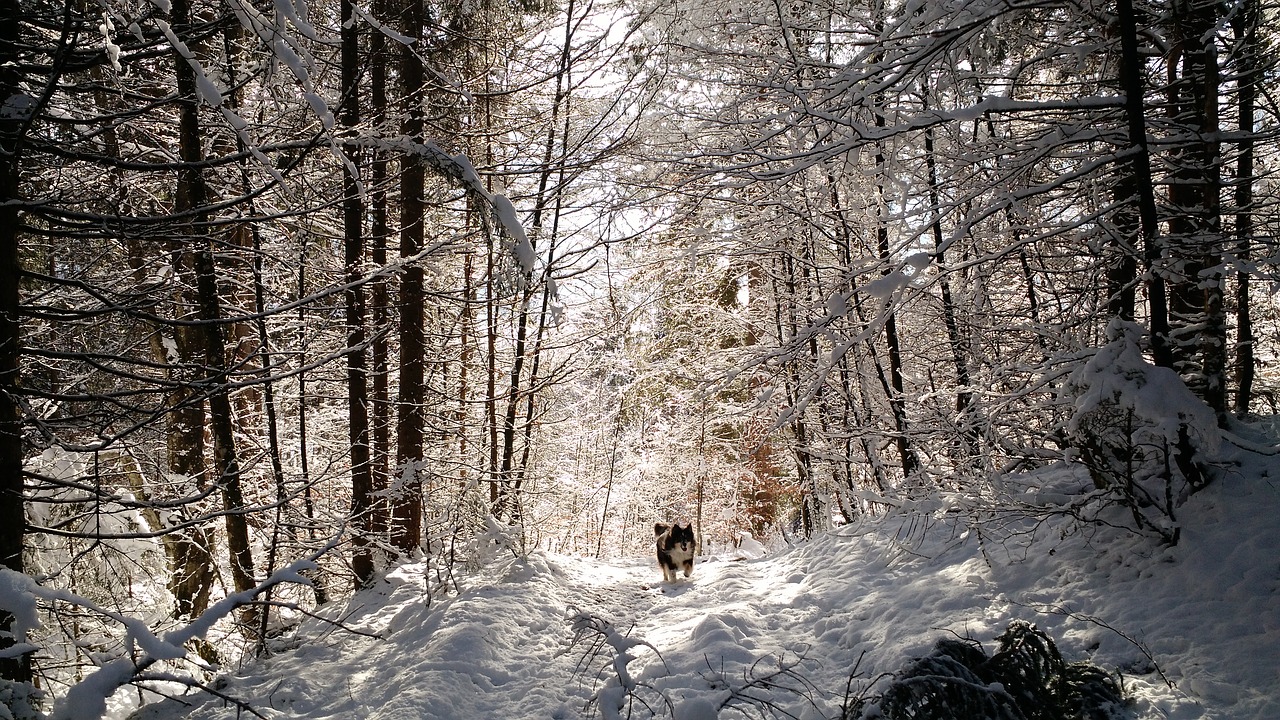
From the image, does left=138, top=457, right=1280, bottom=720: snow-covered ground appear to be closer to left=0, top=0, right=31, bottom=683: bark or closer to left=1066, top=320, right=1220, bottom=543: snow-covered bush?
left=1066, top=320, right=1220, bottom=543: snow-covered bush

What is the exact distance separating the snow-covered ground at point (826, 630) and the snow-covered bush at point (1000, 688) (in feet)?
1.32

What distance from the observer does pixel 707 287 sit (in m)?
13.9

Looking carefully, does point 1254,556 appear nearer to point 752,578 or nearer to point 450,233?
point 752,578

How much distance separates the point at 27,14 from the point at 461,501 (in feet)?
19.1

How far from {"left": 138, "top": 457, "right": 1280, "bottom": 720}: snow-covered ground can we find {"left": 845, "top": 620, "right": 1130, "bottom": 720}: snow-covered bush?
40 cm

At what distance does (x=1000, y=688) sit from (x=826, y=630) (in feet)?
12.0

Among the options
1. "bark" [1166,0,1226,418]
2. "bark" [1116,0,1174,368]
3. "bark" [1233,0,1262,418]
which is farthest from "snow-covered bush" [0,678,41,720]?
"bark" [1233,0,1262,418]

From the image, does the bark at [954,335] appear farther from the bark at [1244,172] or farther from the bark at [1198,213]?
the bark at [1244,172]

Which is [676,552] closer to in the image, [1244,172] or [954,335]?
[954,335]

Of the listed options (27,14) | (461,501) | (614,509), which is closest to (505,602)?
(461,501)

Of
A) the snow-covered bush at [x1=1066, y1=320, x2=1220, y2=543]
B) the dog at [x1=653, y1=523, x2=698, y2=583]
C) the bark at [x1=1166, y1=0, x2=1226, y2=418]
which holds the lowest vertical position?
the dog at [x1=653, y1=523, x2=698, y2=583]

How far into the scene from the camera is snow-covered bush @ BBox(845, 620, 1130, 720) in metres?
2.71

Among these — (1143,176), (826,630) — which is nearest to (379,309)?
(826,630)

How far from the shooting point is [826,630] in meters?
6.14
